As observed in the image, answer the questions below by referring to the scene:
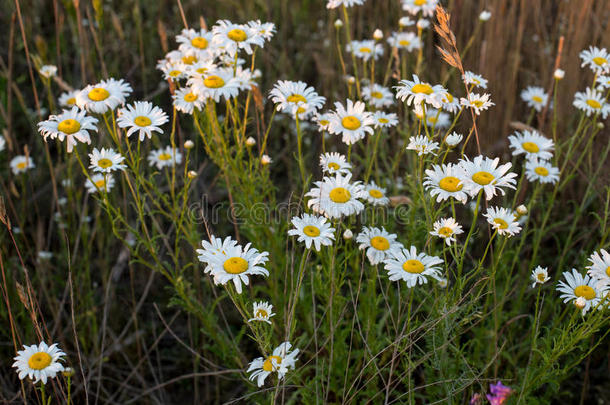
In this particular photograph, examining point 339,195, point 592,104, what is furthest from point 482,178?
point 592,104

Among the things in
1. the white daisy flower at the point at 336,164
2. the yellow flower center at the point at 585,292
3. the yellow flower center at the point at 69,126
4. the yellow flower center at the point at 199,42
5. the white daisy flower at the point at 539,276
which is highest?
the yellow flower center at the point at 199,42

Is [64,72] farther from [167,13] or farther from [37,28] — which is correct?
[167,13]

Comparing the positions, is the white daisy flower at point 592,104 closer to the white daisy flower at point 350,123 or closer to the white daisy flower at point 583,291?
the white daisy flower at point 583,291

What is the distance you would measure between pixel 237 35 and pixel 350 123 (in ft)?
1.87

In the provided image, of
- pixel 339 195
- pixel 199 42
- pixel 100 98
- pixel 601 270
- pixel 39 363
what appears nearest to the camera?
pixel 39 363

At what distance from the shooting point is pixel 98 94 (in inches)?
75.4

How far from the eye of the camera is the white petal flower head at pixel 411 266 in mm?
1670

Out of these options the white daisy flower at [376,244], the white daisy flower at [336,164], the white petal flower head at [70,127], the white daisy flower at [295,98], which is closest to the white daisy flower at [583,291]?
the white daisy flower at [376,244]

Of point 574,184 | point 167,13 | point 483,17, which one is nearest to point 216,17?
point 167,13

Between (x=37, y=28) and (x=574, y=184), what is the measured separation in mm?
3891

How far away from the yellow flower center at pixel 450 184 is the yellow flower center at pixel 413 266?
253 millimetres

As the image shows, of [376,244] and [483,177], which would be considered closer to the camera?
[483,177]

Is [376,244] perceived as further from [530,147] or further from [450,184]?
[530,147]

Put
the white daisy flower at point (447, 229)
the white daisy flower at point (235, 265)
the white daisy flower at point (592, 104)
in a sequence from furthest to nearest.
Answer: the white daisy flower at point (592, 104) → the white daisy flower at point (447, 229) → the white daisy flower at point (235, 265)
